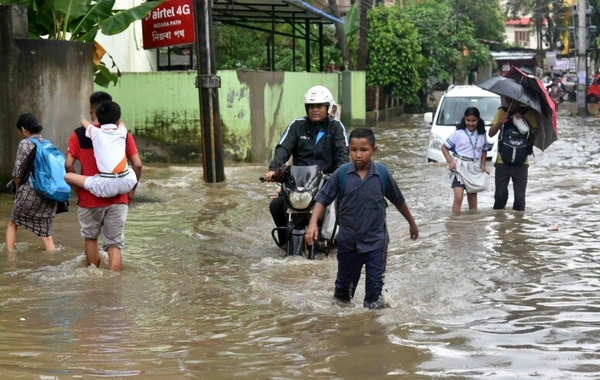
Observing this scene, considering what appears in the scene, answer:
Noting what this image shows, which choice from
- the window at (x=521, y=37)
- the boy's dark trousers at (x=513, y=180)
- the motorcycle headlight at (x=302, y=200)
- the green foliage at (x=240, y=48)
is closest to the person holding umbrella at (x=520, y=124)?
the boy's dark trousers at (x=513, y=180)

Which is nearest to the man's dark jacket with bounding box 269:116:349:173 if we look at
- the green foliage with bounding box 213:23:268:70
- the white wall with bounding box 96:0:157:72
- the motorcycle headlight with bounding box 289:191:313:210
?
the motorcycle headlight with bounding box 289:191:313:210

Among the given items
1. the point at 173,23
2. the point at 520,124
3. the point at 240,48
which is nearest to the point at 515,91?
the point at 520,124

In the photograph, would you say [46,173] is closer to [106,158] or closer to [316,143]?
[106,158]

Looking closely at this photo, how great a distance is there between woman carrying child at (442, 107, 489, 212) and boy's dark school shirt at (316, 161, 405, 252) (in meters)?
5.45

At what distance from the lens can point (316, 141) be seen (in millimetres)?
9438

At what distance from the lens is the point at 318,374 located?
5590 millimetres

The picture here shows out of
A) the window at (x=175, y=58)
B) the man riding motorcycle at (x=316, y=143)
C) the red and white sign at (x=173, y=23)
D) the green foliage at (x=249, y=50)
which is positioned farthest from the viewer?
the green foliage at (x=249, y=50)

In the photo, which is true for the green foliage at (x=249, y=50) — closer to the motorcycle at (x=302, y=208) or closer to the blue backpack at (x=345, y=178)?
the motorcycle at (x=302, y=208)

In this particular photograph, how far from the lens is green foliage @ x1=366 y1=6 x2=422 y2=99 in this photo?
39188 millimetres

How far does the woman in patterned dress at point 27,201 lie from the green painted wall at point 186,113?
9591mm

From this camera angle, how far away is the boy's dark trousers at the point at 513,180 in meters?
12.2

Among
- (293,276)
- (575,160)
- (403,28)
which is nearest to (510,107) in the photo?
(293,276)

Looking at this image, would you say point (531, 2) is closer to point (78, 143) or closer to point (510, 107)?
point (510, 107)

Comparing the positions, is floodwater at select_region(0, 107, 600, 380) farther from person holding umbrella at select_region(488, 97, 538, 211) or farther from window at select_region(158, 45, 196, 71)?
window at select_region(158, 45, 196, 71)
